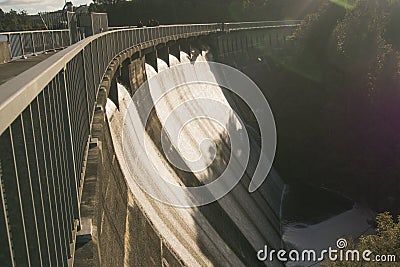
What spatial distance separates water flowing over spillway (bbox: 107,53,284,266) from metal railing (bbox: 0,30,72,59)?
213 centimetres

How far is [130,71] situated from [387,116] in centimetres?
1594

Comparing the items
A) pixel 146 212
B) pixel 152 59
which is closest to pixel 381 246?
pixel 146 212

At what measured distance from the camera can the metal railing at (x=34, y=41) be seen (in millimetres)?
9427

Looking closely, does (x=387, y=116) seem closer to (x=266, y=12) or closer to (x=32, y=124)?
(x=32, y=124)

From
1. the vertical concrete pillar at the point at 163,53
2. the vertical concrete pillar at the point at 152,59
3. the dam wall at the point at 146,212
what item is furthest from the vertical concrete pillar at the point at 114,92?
the vertical concrete pillar at the point at 163,53

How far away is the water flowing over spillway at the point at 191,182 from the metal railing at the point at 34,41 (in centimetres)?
213

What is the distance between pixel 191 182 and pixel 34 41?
634 centimetres

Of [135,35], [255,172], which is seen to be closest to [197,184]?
[135,35]

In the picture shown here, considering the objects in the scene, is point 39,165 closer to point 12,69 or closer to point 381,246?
point 12,69

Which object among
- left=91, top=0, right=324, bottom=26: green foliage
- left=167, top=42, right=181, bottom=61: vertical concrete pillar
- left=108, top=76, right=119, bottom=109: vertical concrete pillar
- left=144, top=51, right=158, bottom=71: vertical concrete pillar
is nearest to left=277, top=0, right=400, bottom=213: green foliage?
left=167, top=42, right=181, bottom=61: vertical concrete pillar

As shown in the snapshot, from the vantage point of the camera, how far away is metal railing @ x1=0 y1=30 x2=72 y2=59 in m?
9.43

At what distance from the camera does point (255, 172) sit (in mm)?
22672

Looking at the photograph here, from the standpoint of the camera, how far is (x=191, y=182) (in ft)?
49.0

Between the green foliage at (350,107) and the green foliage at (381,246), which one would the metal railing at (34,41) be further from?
the green foliage at (350,107)
